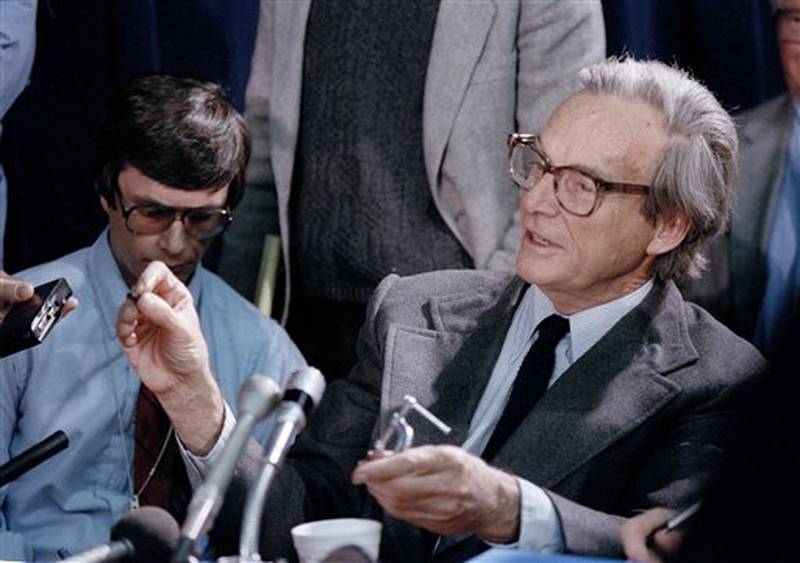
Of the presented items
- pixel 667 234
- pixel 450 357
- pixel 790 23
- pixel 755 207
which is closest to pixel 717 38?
pixel 790 23

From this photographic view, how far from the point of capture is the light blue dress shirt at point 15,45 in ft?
12.2

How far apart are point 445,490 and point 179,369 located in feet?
1.73

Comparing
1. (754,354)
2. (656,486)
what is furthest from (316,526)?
(754,354)

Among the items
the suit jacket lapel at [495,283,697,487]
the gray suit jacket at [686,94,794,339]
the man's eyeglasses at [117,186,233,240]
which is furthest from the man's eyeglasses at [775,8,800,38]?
the man's eyeglasses at [117,186,233,240]

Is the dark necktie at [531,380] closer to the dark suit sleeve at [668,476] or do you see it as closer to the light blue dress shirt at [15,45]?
the dark suit sleeve at [668,476]

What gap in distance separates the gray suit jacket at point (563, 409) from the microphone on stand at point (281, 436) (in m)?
0.59

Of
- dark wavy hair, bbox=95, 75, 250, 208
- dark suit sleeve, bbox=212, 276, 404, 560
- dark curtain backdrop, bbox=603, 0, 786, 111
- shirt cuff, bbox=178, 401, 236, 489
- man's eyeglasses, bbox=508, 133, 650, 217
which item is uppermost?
dark curtain backdrop, bbox=603, 0, 786, 111

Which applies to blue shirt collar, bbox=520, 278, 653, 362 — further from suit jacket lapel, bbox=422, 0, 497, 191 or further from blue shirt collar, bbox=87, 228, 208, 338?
blue shirt collar, bbox=87, 228, 208, 338

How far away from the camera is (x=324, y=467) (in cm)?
269

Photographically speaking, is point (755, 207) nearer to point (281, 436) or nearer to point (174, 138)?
point (174, 138)

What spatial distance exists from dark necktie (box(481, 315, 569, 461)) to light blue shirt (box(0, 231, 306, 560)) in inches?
27.4

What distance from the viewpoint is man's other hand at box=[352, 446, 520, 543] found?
2.10 metres

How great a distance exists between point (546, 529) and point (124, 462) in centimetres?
109

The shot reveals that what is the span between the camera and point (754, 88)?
3459 millimetres
